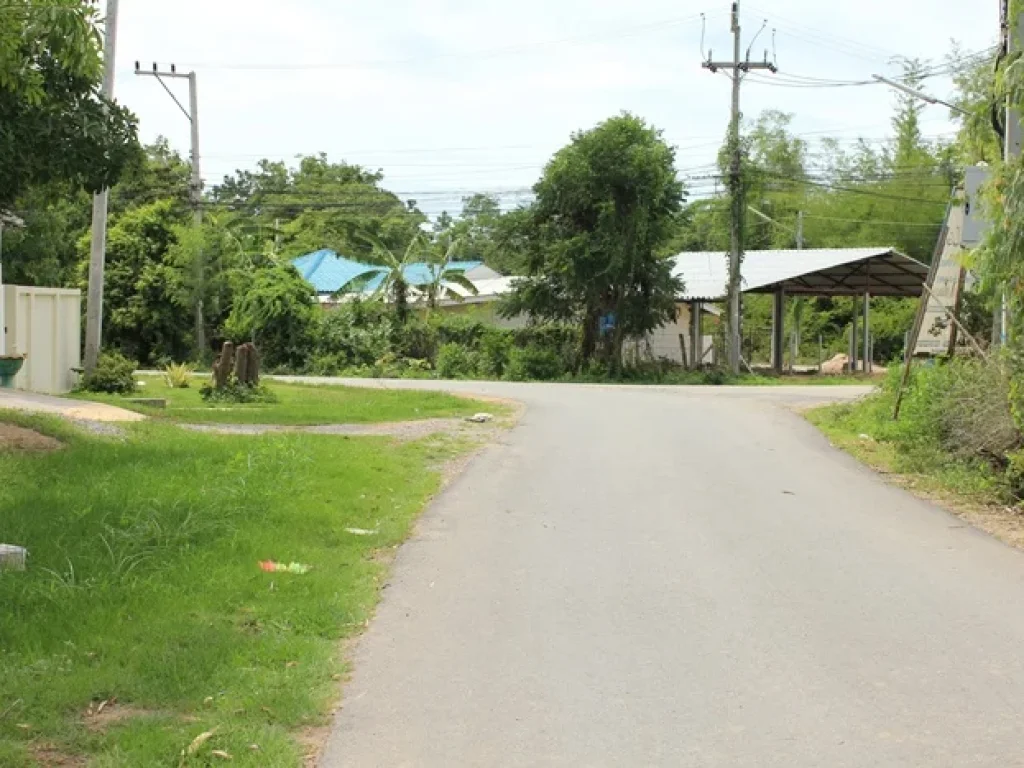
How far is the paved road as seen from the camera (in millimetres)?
5270

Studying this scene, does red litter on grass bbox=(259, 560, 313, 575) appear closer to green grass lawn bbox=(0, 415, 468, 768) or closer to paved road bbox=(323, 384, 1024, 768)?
green grass lawn bbox=(0, 415, 468, 768)

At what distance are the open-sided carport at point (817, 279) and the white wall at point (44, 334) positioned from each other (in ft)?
68.3

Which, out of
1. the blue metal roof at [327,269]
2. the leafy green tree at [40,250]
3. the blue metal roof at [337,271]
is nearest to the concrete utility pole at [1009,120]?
the leafy green tree at [40,250]

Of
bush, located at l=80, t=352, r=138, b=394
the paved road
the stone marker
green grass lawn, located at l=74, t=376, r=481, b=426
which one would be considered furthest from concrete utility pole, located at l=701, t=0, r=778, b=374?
the stone marker

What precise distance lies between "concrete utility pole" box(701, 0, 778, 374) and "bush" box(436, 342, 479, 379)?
343 inches

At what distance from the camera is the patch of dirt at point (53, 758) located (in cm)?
484

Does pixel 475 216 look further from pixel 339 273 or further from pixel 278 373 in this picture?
pixel 278 373

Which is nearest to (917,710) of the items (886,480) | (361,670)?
(361,670)

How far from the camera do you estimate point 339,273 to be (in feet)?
185

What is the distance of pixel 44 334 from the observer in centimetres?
2530

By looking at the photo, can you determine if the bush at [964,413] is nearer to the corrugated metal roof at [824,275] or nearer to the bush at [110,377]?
the bush at [110,377]

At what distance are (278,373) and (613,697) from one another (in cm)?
3806

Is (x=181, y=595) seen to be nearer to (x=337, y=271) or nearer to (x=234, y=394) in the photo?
(x=234, y=394)

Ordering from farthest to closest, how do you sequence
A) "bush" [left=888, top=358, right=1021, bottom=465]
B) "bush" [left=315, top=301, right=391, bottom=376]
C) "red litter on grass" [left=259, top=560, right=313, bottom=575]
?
1. "bush" [left=315, top=301, right=391, bottom=376]
2. "bush" [left=888, top=358, right=1021, bottom=465]
3. "red litter on grass" [left=259, top=560, right=313, bottom=575]
